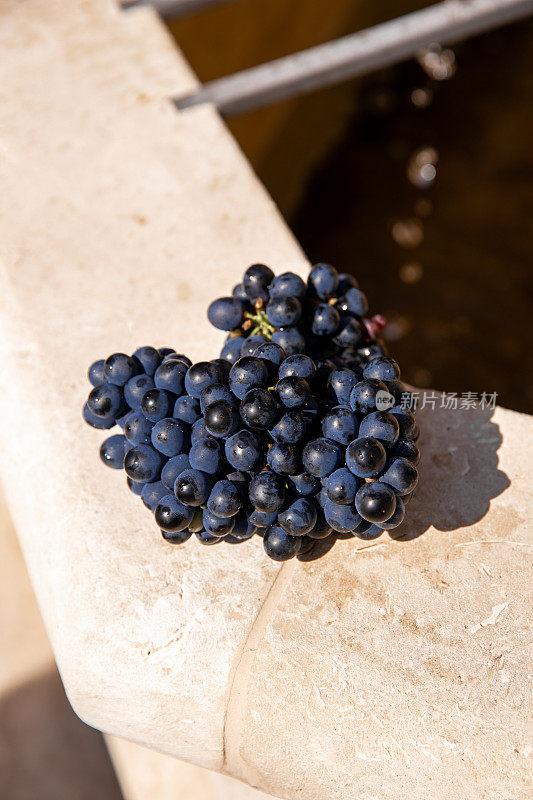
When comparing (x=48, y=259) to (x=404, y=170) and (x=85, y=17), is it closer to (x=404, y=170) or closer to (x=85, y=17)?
(x=85, y=17)

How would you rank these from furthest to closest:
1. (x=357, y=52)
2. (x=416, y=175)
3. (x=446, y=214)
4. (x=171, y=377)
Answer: (x=416, y=175) < (x=446, y=214) < (x=357, y=52) < (x=171, y=377)

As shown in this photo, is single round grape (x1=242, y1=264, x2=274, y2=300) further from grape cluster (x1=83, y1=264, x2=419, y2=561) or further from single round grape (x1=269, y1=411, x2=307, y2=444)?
single round grape (x1=269, y1=411, x2=307, y2=444)

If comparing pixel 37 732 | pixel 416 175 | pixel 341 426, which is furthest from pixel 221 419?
pixel 416 175

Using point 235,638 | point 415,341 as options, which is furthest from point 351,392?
point 415,341

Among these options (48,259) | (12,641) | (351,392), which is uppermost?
(48,259)

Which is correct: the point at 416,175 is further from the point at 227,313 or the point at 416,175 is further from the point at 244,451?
the point at 244,451

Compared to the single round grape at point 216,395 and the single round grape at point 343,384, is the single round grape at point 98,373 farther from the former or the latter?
the single round grape at point 343,384

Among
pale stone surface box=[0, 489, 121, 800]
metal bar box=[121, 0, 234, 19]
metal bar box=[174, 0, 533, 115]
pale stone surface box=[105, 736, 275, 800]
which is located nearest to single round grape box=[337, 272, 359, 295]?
metal bar box=[174, 0, 533, 115]
